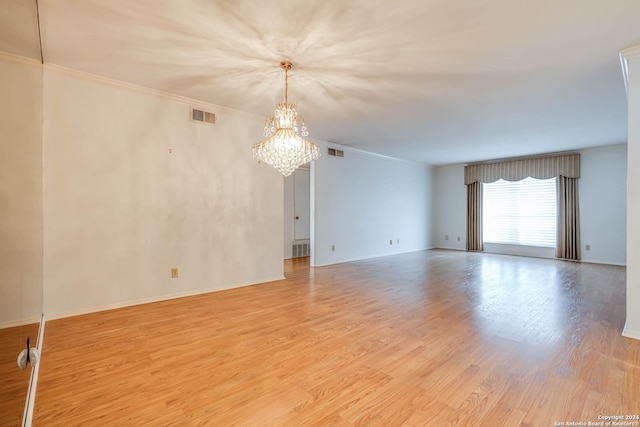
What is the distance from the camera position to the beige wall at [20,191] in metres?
1.74

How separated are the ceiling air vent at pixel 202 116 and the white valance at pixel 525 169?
24.0 ft

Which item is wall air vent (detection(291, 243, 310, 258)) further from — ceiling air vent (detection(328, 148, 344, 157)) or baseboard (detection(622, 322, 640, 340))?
baseboard (detection(622, 322, 640, 340))

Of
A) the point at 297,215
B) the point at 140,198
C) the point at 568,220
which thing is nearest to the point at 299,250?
the point at 297,215

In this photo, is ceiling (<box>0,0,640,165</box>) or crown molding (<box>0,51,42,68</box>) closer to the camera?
crown molding (<box>0,51,42,68</box>)

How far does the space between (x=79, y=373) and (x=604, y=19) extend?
461 cm

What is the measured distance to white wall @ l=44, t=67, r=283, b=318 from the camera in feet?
10.1

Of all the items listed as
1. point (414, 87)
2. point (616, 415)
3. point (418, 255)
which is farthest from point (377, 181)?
point (616, 415)

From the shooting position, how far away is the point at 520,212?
7781 millimetres

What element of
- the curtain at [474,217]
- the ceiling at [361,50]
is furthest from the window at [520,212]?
the ceiling at [361,50]

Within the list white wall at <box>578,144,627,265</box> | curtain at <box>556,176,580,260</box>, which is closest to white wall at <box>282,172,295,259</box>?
curtain at <box>556,176,580,260</box>

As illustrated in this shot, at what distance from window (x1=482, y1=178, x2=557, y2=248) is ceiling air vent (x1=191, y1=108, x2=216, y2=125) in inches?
296

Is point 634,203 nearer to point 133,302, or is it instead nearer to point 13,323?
point 13,323

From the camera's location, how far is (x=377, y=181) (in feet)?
24.8

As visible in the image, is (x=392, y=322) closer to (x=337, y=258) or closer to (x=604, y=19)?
(x=604, y=19)
